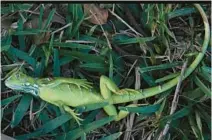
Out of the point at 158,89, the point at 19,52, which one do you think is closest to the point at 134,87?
the point at 158,89

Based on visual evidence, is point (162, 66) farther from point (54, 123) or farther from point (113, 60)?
point (54, 123)

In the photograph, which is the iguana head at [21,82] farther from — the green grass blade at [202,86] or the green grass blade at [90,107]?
the green grass blade at [202,86]

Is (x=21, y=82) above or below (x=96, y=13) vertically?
below

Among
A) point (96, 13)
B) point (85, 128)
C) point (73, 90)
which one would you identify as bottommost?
point (85, 128)

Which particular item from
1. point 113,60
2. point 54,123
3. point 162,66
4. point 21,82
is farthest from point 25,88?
point 162,66

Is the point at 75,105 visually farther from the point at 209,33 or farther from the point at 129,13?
the point at 209,33

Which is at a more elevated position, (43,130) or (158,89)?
(158,89)

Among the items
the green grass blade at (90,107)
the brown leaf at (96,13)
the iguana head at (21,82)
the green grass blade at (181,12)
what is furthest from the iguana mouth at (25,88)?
the green grass blade at (181,12)

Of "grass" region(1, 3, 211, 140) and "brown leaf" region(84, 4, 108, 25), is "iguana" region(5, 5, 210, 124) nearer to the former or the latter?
"grass" region(1, 3, 211, 140)
